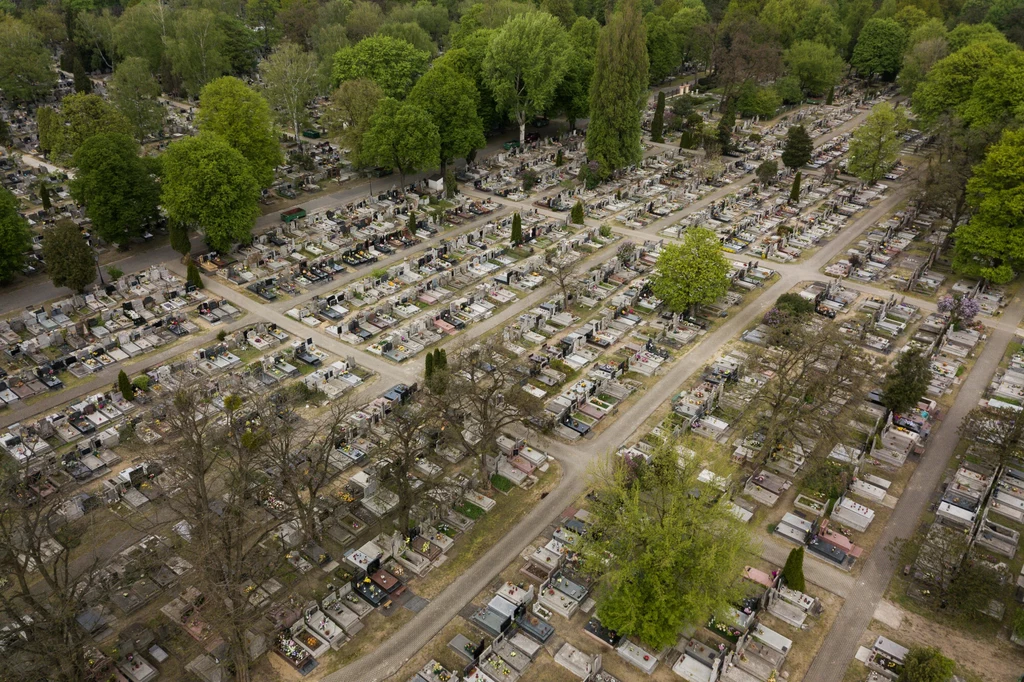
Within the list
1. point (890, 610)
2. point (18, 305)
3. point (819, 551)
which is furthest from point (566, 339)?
point (18, 305)

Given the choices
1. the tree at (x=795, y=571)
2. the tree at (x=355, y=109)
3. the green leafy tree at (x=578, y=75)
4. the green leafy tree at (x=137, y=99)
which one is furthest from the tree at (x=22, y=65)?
the tree at (x=795, y=571)

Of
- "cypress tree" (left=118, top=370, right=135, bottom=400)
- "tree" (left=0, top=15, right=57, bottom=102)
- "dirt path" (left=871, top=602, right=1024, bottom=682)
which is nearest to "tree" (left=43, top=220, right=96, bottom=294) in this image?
"cypress tree" (left=118, top=370, right=135, bottom=400)

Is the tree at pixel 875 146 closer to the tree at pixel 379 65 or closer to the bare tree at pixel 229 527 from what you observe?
the tree at pixel 379 65

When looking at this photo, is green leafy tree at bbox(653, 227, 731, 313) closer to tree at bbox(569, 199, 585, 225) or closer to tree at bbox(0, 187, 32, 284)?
tree at bbox(569, 199, 585, 225)

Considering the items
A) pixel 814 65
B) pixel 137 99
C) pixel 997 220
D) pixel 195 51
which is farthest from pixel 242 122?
pixel 814 65

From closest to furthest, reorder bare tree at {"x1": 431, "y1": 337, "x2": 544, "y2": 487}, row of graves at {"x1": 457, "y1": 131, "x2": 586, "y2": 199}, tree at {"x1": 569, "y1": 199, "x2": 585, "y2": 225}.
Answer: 1. bare tree at {"x1": 431, "y1": 337, "x2": 544, "y2": 487}
2. tree at {"x1": 569, "y1": 199, "x2": 585, "y2": 225}
3. row of graves at {"x1": 457, "y1": 131, "x2": 586, "y2": 199}

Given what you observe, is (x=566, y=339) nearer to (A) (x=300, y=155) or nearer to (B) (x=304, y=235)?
(B) (x=304, y=235)
